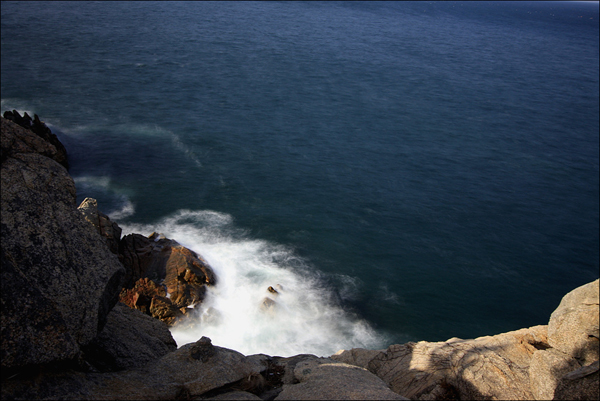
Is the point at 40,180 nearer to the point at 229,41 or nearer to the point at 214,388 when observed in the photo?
the point at 214,388

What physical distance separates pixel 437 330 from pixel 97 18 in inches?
4754

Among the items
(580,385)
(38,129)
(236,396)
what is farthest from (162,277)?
(38,129)

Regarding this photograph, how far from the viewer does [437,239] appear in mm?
47438

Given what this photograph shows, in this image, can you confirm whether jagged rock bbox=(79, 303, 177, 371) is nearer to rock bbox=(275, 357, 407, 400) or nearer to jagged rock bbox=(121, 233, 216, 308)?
rock bbox=(275, 357, 407, 400)

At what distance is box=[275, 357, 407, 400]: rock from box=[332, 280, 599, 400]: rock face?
123 inches

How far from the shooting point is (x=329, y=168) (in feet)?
193

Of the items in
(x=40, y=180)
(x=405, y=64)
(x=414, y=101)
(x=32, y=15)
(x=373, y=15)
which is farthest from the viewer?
(x=373, y=15)

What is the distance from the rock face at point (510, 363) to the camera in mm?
17594

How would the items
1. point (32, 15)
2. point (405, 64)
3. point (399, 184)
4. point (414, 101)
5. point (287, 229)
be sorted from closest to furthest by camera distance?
point (287, 229)
point (399, 184)
point (414, 101)
point (405, 64)
point (32, 15)

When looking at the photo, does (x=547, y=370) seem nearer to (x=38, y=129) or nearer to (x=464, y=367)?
(x=464, y=367)

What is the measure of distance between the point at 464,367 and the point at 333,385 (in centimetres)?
678

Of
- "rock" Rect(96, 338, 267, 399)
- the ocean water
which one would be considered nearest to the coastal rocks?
"rock" Rect(96, 338, 267, 399)

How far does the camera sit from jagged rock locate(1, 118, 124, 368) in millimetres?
11547

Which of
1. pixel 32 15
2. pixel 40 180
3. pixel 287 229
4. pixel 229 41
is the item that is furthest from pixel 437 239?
pixel 32 15
